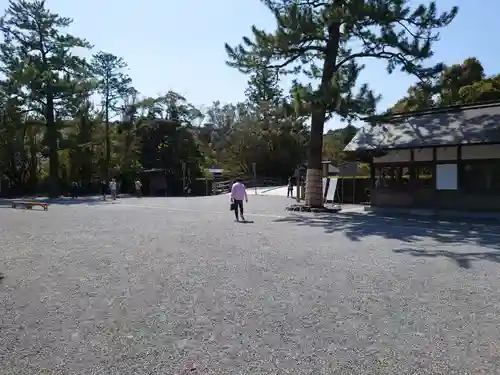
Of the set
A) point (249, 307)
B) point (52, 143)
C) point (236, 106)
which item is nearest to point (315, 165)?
point (249, 307)

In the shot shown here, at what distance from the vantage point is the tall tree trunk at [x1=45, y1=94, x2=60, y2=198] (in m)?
35.7

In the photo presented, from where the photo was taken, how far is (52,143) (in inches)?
1422

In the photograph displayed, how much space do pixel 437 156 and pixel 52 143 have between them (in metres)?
29.5

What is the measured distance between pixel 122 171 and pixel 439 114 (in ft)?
105

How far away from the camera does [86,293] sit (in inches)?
230

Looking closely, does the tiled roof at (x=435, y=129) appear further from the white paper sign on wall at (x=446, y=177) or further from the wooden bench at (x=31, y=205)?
the wooden bench at (x=31, y=205)

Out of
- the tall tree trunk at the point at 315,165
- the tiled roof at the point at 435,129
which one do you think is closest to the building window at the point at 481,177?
the tiled roof at the point at 435,129

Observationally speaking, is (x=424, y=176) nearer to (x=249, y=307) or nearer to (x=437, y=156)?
(x=437, y=156)

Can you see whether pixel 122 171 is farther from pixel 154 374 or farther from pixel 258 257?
pixel 154 374

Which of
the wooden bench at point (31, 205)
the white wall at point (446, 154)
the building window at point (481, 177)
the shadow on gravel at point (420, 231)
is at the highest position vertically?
the white wall at point (446, 154)

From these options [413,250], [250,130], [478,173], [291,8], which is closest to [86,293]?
[413,250]

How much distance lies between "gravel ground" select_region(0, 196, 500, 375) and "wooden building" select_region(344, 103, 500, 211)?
24.9 ft

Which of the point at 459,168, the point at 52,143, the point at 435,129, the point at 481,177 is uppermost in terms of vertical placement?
the point at 52,143

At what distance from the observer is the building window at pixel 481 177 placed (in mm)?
16922
